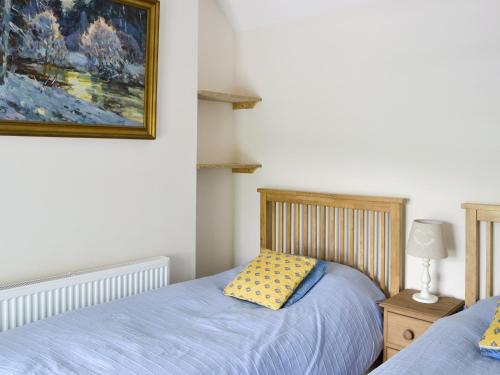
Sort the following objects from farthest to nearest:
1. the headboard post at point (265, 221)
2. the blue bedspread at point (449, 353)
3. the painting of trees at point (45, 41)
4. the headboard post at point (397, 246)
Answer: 1. the headboard post at point (265, 221)
2. the headboard post at point (397, 246)
3. the painting of trees at point (45, 41)
4. the blue bedspread at point (449, 353)

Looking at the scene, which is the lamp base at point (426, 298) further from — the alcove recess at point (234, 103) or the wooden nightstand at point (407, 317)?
the alcove recess at point (234, 103)

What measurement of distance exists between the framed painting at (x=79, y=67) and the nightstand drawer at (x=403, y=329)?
5.25ft

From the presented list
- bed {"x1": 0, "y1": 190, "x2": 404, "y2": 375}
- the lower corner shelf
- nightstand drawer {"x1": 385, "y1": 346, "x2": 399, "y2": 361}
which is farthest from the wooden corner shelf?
nightstand drawer {"x1": 385, "y1": 346, "x2": 399, "y2": 361}

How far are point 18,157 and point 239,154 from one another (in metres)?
1.63

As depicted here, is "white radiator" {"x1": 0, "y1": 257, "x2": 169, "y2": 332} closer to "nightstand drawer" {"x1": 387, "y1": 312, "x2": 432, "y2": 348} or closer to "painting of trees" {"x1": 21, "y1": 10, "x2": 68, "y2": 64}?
"painting of trees" {"x1": 21, "y1": 10, "x2": 68, "y2": 64}

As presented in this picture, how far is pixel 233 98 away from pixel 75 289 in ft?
5.16

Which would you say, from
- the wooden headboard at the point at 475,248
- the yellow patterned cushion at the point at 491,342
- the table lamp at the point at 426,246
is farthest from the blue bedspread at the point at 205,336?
the yellow patterned cushion at the point at 491,342

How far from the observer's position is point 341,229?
2.94 meters

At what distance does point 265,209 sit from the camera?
3.27 metres

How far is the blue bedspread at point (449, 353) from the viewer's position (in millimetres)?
1637

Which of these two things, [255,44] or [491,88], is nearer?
[491,88]

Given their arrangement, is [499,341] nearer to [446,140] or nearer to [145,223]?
[446,140]

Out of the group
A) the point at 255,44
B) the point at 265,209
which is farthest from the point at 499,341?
the point at 255,44

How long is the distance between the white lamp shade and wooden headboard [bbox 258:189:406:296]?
19 centimetres
